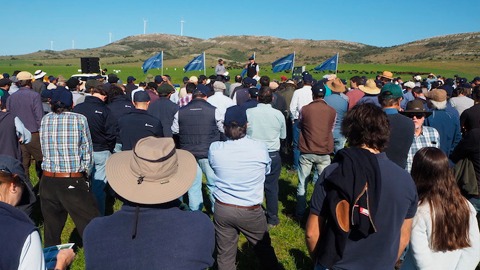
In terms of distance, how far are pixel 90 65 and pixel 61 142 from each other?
17.7 meters

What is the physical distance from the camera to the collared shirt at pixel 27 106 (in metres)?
7.66

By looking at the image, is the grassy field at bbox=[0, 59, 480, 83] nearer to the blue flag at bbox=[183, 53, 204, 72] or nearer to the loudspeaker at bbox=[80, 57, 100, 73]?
the loudspeaker at bbox=[80, 57, 100, 73]

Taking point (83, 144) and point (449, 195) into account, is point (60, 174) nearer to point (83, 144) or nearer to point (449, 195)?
point (83, 144)

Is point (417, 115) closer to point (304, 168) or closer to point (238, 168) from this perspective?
point (304, 168)

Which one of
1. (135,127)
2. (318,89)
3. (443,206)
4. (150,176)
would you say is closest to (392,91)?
(318,89)

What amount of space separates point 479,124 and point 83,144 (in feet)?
19.8

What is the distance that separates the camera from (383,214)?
2.70 m

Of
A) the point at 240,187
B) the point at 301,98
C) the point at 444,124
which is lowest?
the point at 240,187

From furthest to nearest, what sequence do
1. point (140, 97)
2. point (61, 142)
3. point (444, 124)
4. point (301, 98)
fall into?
1. point (301, 98)
2. point (444, 124)
3. point (140, 97)
4. point (61, 142)

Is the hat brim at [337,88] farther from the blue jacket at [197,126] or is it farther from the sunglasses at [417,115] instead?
the sunglasses at [417,115]

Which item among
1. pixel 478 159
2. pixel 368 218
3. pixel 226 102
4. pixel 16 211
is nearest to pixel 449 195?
pixel 368 218

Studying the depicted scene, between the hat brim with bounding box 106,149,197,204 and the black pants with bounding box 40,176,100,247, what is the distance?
2678mm

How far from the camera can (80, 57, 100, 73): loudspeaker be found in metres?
20.9

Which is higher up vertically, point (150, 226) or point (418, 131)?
point (418, 131)
